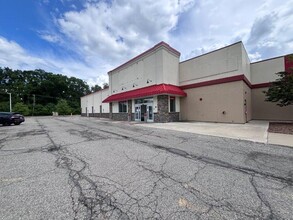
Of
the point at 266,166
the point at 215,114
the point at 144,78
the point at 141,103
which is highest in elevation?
the point at 144,78

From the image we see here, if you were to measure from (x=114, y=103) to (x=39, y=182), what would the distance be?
72.3 ft

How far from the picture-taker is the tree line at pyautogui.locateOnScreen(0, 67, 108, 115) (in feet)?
184

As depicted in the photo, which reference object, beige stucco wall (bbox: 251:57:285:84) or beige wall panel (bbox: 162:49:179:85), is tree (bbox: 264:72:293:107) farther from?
beige wall panel (bbox: 162:49:179:85)

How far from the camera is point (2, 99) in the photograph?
55812 millimetres

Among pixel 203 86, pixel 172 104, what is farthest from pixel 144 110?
pixel 203 86

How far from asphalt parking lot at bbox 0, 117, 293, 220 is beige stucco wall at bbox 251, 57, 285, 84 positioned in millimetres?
17410

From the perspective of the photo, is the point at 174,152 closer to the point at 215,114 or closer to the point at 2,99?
the point at 215,114

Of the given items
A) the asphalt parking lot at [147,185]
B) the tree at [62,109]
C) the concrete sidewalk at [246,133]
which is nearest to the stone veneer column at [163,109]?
the concrete sidewalk at [246,133]

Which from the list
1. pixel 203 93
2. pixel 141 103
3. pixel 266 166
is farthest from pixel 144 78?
pixel 266 166

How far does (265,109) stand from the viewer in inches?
735

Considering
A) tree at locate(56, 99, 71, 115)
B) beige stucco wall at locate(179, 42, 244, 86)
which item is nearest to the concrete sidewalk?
beige stucco wall at locate(179, 42, 244, 86)

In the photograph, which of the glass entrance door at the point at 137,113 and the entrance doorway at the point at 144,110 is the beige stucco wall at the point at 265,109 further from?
the glass entrance door at the point at 137,113

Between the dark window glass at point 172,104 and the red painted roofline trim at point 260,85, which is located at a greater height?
the red painted roofline trim at point 260,85

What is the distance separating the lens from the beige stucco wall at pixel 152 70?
17.3 metres
